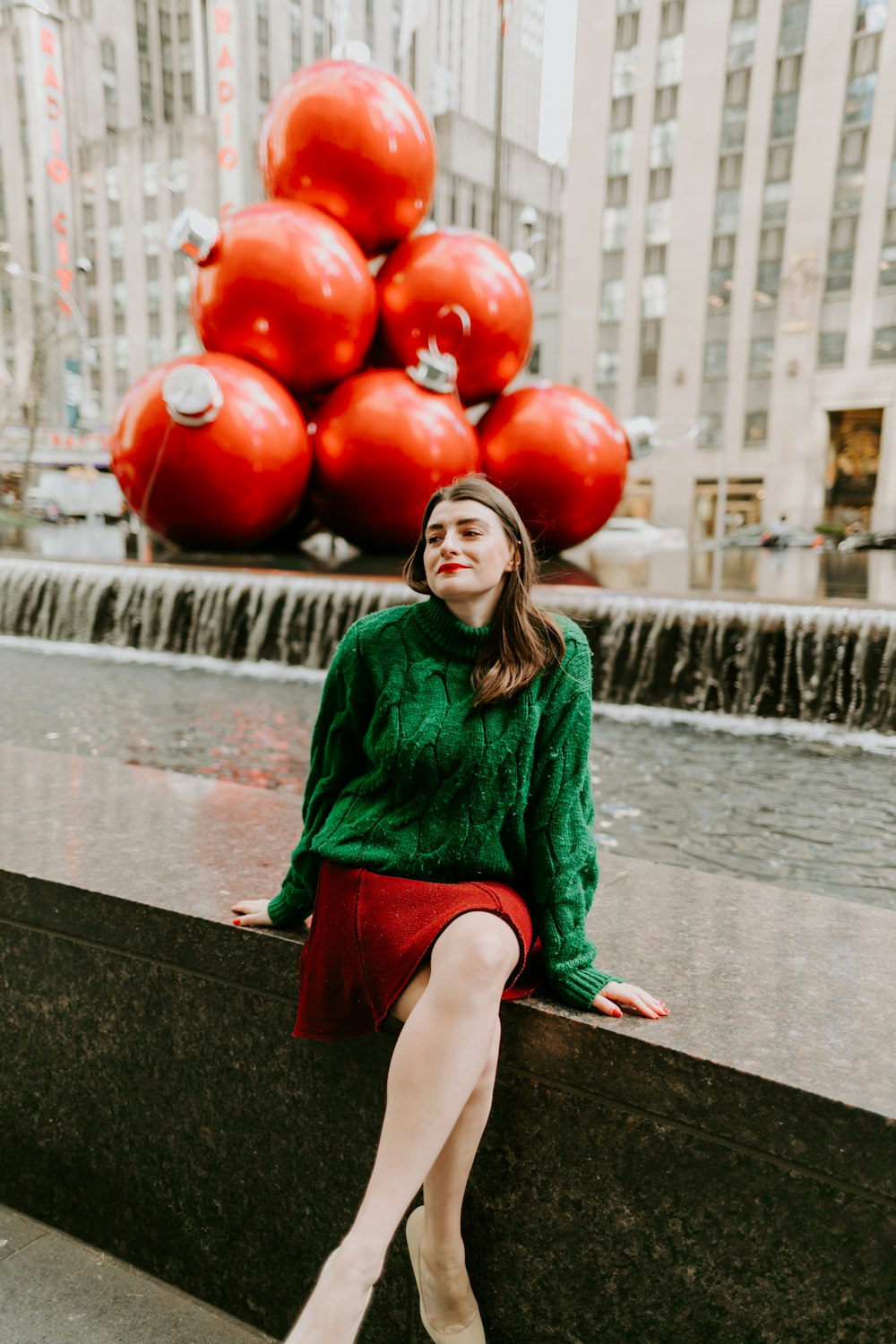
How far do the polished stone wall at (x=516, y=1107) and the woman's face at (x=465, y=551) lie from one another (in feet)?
2.28

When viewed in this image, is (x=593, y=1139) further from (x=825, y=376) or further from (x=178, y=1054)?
(x=825, y=376)

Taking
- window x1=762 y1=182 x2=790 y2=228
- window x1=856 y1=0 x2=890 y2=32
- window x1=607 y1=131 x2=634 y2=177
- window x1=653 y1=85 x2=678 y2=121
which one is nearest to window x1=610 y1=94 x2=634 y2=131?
window x1=607 y1=131 x2=634 y2=177

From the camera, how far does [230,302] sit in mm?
6434

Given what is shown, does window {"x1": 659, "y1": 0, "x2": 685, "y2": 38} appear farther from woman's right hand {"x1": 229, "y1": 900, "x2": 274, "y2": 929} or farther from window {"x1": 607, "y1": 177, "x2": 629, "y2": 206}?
woman's right hand {"x1": 229, "y1": 900, "x2": 274, "y2": 929}

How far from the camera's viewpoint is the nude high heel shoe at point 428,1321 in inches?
60.4

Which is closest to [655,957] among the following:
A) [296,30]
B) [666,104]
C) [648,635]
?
[648,635]

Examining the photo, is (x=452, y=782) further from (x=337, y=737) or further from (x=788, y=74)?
(x=788, y=74)

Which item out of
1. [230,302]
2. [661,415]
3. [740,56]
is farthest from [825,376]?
[230,302]

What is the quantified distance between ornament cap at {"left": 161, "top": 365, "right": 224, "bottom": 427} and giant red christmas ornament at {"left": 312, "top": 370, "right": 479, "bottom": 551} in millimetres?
887

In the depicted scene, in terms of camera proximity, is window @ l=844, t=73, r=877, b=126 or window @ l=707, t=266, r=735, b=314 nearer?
window @ l=844, t=73, r=877, b=126

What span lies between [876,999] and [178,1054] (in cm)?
126

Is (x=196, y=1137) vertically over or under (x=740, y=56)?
under

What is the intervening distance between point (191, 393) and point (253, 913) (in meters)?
5.00

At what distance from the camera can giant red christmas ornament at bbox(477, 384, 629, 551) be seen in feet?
22.9
